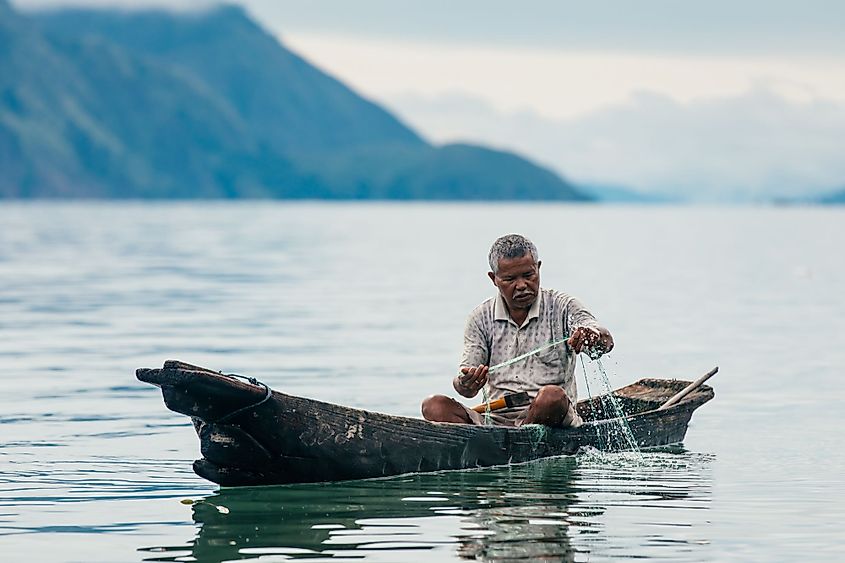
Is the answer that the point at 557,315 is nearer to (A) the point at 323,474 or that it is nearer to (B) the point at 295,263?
(A) the point at 323,474

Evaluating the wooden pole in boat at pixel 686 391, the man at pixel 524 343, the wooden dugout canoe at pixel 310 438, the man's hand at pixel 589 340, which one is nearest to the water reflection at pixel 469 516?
the wooden dugout canoe at pixel 310 438

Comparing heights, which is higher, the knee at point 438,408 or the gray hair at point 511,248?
the gray hair at point 511,248

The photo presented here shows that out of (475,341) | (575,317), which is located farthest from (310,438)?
(575,317)

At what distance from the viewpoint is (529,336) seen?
12.4 meters

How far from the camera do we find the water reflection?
977 cm

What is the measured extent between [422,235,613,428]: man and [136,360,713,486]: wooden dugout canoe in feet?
1.06

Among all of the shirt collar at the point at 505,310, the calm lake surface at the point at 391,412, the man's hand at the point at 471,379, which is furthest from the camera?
the shirt collar at the point at 505,310

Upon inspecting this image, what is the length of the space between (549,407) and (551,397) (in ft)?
0.41

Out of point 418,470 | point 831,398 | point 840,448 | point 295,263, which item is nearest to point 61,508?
point 418,470

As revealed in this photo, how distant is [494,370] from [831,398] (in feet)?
24.4

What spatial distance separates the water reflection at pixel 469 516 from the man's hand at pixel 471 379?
0.82 metres

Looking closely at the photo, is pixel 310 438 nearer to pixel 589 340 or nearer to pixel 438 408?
pixel 438 408

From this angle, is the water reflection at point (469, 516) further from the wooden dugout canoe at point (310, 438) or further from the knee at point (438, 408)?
the knee at point (438, 408)

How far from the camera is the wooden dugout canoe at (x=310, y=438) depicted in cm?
1073
